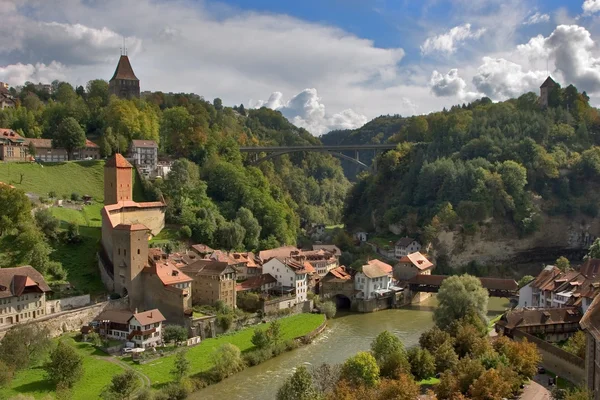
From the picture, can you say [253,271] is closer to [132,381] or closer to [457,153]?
[132,381]

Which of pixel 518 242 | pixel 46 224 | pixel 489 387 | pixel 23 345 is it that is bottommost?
pixel 489 387

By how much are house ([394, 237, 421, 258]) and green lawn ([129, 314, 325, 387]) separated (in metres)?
21.4

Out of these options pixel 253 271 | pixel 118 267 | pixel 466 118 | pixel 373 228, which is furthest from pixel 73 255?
pixel 466 118

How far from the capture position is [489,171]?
69.0 m

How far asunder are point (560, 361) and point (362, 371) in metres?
10.6

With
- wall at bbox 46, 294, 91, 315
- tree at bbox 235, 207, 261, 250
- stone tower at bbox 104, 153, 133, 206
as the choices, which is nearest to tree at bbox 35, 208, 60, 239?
stone tower at bbox 104, 153, 133, 206

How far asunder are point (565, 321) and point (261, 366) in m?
18.0

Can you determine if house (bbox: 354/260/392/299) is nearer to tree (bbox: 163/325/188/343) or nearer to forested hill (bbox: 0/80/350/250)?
forested hill (bbox: 0/80/350/250)

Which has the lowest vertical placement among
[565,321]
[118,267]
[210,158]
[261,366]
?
[261,366]

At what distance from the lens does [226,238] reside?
53781 millimetres

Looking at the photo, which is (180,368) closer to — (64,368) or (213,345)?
(64,368)

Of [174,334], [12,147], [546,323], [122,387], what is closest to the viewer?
[122,387]

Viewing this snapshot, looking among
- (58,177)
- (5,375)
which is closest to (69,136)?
(58,177)

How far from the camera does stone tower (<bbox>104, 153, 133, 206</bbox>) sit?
160 feet
